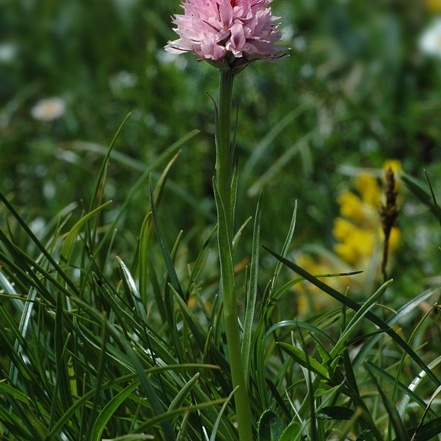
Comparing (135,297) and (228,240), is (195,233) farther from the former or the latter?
(228,240)

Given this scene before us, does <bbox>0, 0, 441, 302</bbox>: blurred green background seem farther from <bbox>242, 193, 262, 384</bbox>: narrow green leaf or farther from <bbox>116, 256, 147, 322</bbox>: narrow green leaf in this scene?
<bbox>242, 193, 262, 384</bbox>: narrow green leaf

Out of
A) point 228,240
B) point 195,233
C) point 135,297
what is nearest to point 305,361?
point 228,240

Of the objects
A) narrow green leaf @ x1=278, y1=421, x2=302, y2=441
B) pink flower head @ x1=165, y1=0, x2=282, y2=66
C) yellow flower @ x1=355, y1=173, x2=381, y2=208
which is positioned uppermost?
pink flower head @ x1=165, y1=0, x2=282, y2=66

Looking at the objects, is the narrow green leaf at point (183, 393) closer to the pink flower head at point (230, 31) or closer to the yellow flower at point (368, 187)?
the pink flower head at point (230, 31)

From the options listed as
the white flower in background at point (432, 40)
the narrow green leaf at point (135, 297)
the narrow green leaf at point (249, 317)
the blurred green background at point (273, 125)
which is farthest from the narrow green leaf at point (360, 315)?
the white flower in background at point (432, 40)

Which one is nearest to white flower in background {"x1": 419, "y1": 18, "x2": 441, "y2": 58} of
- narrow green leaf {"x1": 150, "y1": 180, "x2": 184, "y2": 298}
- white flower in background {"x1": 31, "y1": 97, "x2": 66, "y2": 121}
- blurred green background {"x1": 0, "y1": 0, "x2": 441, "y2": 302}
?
blurred green background {"x1": 0, "y1": 0, "x2": 441, "y2": 302}

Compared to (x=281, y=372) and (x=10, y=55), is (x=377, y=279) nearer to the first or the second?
(x=281, y=372)
